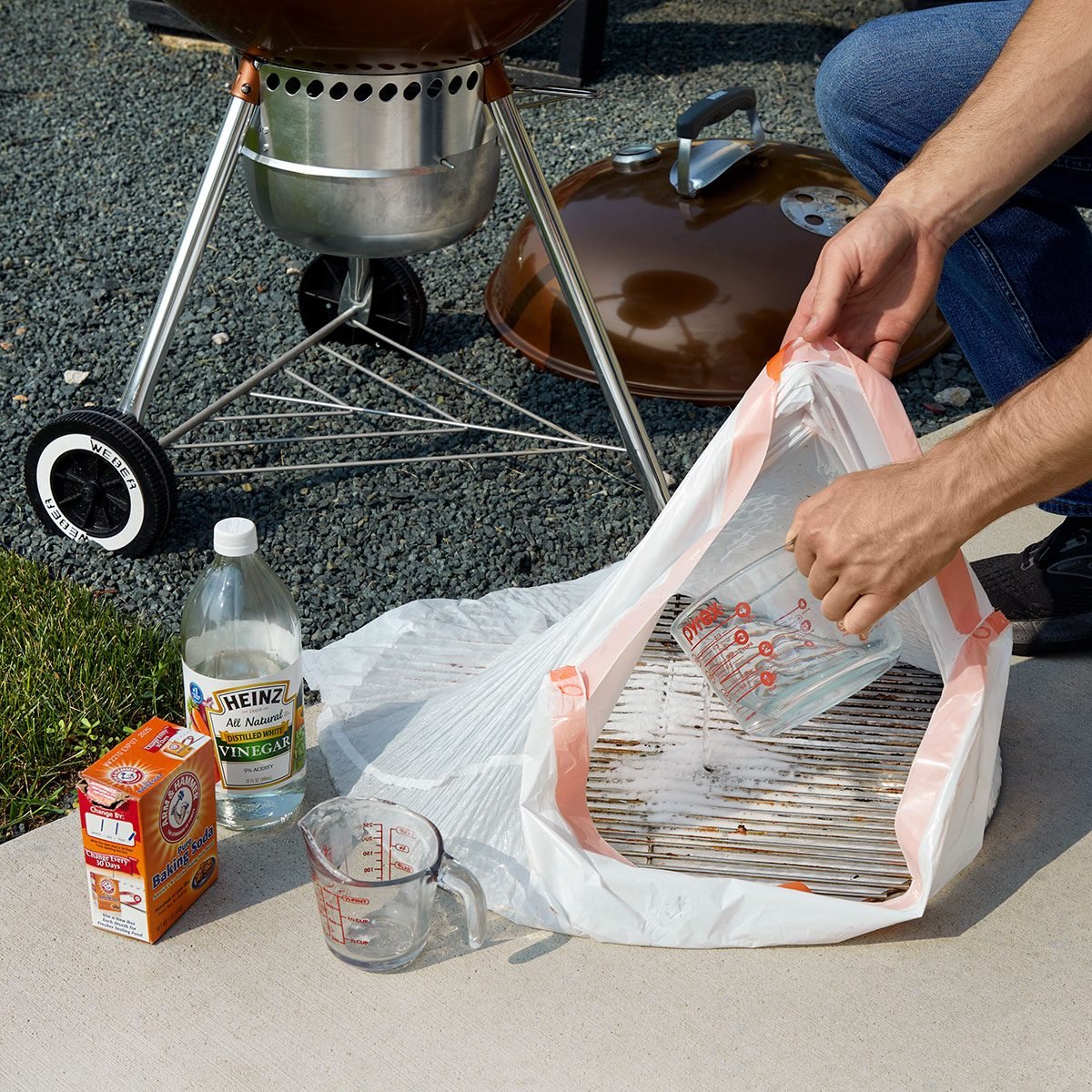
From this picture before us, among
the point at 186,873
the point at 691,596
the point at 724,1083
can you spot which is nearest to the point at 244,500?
the point at 691,596

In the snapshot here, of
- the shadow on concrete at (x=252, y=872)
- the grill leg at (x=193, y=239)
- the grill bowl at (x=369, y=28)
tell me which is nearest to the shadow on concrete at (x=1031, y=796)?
the shadow on concrete at (x=252, y=872)

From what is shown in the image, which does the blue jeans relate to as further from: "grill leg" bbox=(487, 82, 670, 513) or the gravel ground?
the gravel ground

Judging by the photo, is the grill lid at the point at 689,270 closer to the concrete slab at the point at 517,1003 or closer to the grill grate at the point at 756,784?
the grill grate at the point at 756,784

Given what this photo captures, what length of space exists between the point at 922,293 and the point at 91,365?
1.81m

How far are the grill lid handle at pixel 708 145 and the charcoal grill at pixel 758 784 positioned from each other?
4.05 feet

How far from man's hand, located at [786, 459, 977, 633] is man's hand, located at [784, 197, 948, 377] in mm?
297

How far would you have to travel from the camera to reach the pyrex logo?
1620 mm

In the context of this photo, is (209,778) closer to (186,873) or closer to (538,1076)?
(186,873)

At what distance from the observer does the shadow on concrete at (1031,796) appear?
152 centimetres

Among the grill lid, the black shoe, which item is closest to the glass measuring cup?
the black shoe

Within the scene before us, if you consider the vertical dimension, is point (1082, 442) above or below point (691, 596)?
above

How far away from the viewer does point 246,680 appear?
1.46m

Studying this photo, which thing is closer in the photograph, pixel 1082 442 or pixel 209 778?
pixel 1082 442

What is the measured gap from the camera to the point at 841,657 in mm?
1627
